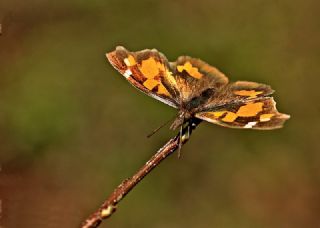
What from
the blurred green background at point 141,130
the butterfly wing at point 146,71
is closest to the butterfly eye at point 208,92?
the butterfly wing at point 146,71

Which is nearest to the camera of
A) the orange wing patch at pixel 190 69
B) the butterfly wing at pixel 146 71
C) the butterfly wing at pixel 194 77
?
the butterfly wing at pixel 146 71

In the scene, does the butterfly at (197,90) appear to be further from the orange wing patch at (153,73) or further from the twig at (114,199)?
the twig at (114,199)

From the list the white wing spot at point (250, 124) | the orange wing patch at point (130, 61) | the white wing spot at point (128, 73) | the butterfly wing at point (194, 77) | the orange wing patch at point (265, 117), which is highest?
the orange wing patch at point (130, 61)

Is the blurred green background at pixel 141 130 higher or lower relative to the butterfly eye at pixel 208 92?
lower

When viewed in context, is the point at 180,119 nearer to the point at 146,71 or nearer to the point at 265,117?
the point at 265,117

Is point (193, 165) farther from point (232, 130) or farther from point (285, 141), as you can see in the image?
point (285, 141)

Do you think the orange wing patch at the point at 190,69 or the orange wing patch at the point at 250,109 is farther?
the orange wing patch at the point at 190,69

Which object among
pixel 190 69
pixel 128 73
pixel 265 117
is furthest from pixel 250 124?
pixel 190 69
